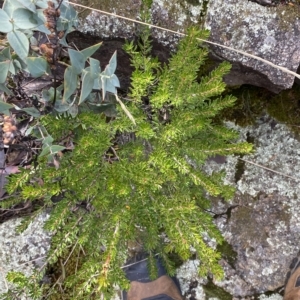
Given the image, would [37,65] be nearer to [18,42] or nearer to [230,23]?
[18,42]

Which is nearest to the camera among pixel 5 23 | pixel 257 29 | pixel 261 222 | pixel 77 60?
pixel 5 23

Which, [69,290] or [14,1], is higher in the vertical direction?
[14,1]

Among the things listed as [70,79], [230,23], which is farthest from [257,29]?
[70,79]

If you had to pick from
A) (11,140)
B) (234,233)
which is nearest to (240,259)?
(234,233)

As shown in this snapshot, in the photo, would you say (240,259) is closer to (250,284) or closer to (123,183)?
(250,284)

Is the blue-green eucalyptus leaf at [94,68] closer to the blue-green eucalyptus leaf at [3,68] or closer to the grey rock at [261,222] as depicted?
the blue-green eucalyptus leaf at [3,68]

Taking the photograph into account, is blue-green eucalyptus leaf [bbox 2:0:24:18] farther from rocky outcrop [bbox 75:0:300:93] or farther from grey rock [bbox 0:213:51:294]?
grey rock [bbox 0:213:51:294]
